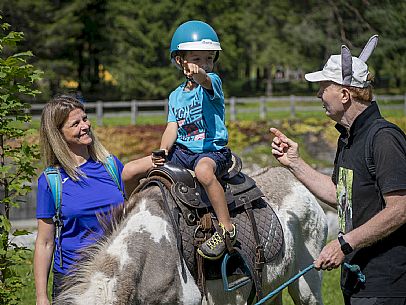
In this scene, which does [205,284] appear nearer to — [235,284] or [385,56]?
[235,284]

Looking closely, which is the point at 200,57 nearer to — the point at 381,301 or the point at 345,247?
the point at 345,247

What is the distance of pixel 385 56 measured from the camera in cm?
4403

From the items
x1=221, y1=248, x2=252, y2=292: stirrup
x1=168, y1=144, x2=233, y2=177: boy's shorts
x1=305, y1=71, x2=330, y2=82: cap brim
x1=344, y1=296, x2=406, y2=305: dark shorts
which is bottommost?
x1=221, y1=248, x2=252, y2=292: stirrup

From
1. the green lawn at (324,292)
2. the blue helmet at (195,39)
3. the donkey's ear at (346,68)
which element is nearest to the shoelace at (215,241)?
the blue helmet at (195,39)

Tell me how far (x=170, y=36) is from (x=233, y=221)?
Result: 41869 mm

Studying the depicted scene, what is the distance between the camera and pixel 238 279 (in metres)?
5.02

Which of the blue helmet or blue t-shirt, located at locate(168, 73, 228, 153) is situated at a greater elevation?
the blue helmet

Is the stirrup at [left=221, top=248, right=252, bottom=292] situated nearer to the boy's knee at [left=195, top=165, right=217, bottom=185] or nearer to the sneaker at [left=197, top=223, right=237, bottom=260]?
the sneaker at [left=197, top=223, right=237, bottom=260]

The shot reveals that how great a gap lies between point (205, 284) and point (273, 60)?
50.3m

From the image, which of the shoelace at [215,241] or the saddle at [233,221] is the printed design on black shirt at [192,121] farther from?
the shoelace at [215,241]

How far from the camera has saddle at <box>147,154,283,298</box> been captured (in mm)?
4730

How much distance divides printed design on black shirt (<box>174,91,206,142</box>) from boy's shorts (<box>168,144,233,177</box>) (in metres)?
0.09

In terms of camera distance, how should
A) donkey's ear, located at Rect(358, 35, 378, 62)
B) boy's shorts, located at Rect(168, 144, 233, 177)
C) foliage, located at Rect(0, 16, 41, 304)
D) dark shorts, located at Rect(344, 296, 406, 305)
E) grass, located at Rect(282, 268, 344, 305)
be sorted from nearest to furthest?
dark shorts, located at Rect(344, 296, 406, 305) < donkey's ear, located at Rect(358, 35, 378, 62) < boy's shorts, located at Rect(168, 144, 233, 177) < foliage, located at Rect(0, 16, 41, 304) < grass, located at Rect(282, 268, 344, 305)

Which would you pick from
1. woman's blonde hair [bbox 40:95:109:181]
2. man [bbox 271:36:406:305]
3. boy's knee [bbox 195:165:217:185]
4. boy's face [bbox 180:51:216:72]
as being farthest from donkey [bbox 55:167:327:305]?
man [bbox 271:36:406:305]
